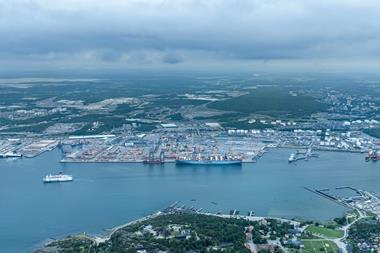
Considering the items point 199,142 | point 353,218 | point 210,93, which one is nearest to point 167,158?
point 199,142

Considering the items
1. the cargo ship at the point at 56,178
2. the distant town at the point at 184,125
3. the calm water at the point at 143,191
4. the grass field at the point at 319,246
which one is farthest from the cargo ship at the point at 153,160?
the grass field at the point at 319,246

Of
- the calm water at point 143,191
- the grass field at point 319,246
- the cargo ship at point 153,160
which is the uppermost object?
the grass field at point 319,246

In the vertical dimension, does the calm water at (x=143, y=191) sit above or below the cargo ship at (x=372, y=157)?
below

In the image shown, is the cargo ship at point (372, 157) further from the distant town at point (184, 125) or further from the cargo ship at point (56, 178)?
the cargo ship at point (56, 178)

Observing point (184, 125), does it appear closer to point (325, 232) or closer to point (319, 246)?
point (325, 232)

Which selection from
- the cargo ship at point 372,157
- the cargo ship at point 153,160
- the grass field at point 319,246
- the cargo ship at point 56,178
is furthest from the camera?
the cargo ship at point 372,157

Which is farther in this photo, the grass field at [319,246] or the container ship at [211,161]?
the container ship at [211,161]

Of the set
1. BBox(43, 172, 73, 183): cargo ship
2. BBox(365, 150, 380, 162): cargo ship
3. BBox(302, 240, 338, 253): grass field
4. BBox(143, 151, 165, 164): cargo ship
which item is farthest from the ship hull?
BBox(302, 240, 338, 253): grass field
